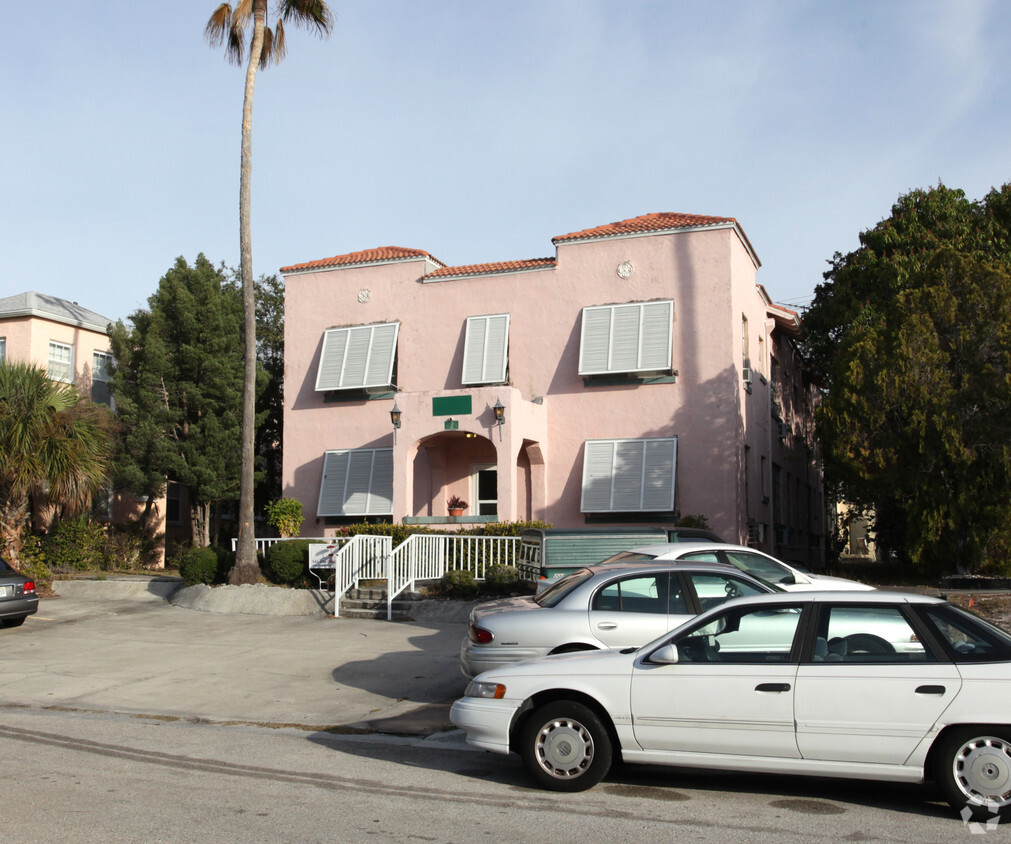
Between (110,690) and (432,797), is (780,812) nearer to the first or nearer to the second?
(432,797)

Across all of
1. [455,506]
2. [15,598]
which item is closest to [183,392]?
[455,506]

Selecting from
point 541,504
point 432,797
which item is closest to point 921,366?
point 541,504

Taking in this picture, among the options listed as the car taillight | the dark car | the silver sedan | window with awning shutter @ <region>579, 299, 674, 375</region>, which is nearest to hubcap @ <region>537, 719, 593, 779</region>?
the silver sedan

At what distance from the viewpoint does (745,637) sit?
20.6ft

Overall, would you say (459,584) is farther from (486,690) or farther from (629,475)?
(486,690)

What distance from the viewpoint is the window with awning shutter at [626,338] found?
2027cm

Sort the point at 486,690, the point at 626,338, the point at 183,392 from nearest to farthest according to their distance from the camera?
1. the point at 486,690
2. the point at 626,338
3. the point at 183,392

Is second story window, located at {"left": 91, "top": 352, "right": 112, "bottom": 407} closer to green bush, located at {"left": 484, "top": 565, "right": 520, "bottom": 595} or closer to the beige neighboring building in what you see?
the beige neighboring building

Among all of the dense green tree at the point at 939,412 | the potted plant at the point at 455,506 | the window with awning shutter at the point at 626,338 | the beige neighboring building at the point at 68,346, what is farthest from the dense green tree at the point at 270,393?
the dense green tree at the point at 939,412

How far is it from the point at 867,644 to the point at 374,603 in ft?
37.9

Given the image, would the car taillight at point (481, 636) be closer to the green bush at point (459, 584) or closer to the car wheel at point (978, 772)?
the car wheel at point (978, 772)

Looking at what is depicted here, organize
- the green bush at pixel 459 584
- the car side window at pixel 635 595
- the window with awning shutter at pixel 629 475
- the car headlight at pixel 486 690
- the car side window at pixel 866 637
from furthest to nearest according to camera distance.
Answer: the window with awning shutter at pixel 629 475 → the green bush at pixel 459 584 → the car side window at pixel 635 595 → the car headlight at pixel 486 690 → the car side window at pixel 866 637

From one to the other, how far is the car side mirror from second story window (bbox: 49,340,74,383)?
25.2 metres

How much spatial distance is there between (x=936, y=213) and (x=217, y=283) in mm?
18967
